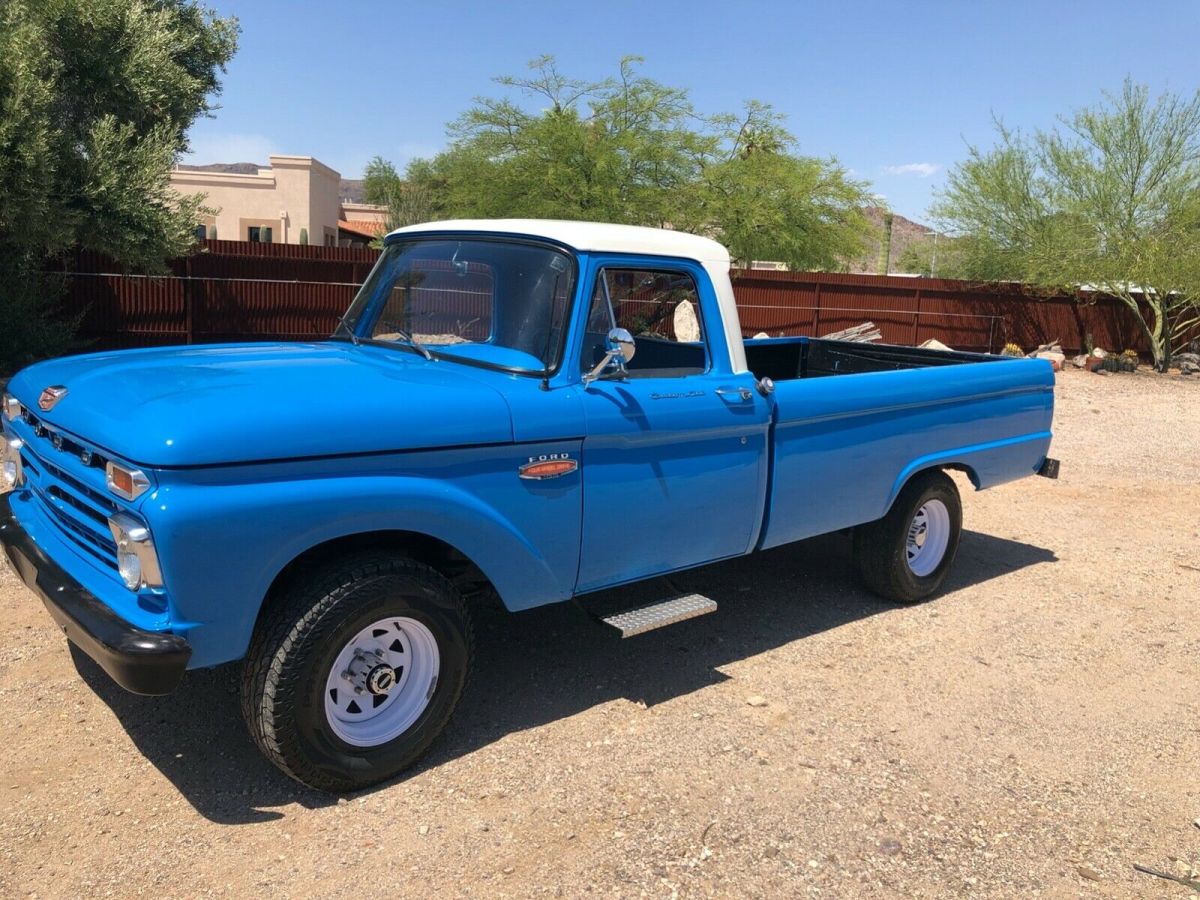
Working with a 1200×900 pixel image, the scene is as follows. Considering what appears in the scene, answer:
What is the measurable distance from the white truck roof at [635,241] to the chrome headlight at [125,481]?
6.09 feet

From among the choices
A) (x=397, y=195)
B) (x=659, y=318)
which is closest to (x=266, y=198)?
(x=397, y=195)

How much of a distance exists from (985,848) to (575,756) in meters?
1.50

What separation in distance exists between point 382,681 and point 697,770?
49.4 inches

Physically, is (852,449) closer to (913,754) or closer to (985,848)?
(913,754)

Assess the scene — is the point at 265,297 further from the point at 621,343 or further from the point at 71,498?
the point at 621,343

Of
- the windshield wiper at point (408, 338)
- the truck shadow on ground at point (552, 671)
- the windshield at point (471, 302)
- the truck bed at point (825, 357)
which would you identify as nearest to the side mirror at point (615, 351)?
the windshield at point (471, 302)

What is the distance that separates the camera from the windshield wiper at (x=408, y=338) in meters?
4.12

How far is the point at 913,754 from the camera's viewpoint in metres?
3.94

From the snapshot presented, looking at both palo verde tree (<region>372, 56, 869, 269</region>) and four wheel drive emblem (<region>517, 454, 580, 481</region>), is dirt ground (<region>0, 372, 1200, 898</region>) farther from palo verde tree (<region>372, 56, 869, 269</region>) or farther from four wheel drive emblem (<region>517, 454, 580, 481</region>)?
palo verde tree (<region>372, 56, 869, 269</region>)

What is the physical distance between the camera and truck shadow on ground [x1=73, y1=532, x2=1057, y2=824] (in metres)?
3.56

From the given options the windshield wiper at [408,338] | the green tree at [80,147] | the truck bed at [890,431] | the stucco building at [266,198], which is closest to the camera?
the windshield wiper at [408,338]

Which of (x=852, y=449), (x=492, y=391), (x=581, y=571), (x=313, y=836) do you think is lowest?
(x=313, y=836)

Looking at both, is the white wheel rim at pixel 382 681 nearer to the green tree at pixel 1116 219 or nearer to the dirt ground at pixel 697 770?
the dirt ground at pixel 697 770

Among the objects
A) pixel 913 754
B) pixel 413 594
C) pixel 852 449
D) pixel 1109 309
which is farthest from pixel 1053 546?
pixel 1109 309
